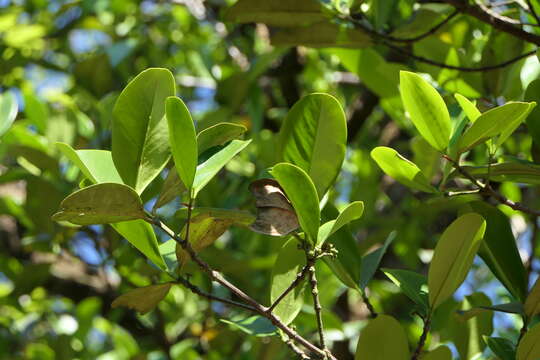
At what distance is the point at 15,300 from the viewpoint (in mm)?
1586

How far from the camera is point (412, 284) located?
753mm

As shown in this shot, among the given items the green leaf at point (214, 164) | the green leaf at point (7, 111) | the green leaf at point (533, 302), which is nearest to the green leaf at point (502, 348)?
the green leaf at point (533, 302)

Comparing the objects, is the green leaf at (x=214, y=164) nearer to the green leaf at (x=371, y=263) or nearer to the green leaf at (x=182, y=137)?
the green leaf at (x=182, y=137)

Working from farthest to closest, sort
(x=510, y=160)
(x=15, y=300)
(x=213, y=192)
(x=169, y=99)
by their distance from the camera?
(x=15, y=300), (x=213, y=192), (x=510, y=160), (x=169, y=99)

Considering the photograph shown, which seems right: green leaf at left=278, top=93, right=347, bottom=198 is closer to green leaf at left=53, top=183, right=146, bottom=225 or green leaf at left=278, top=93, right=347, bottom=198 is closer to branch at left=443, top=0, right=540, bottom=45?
green leaf at left=53, top=183, right=146, bottom=225

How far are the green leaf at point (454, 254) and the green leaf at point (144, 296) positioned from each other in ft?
0.80

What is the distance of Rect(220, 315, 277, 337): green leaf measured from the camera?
0.77 m

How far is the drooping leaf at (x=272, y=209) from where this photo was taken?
0.66m

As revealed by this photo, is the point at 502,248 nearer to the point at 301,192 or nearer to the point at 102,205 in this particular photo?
the point at 301,192

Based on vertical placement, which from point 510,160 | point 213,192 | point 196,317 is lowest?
point 196,317

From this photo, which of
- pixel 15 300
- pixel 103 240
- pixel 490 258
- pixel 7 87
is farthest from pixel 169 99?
pixel 7 87

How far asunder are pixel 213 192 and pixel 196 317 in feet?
1.72

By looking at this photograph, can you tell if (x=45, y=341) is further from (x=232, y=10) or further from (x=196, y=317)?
(x=232, y=10)

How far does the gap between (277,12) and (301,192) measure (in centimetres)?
38
